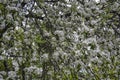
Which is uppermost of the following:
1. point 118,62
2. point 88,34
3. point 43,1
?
point 43,1

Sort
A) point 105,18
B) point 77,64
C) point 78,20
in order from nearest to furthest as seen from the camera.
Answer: point 77,64
point 78,20
point 105,18

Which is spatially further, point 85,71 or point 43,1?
point 43,1

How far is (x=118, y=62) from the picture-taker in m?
3.32

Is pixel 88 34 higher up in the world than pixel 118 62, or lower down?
higher up

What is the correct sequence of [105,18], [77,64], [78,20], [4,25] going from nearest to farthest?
[77,64] < [4,25] < [78,20] < [105,18]

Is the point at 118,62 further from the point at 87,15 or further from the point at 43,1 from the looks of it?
the point at 43,1

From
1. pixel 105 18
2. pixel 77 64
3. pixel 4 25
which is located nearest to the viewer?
pixel 77 64

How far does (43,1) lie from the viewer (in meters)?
3.23

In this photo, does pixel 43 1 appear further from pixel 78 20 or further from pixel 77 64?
pixel 77 64

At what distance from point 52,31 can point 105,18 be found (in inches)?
27.8

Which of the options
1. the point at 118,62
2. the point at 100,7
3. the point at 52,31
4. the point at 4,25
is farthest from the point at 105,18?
the point at 4,25

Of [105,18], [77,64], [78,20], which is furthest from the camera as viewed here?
[105,18]

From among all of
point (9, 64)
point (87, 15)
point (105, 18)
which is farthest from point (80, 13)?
point (9, 64)

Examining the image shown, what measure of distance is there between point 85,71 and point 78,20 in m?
0.53
